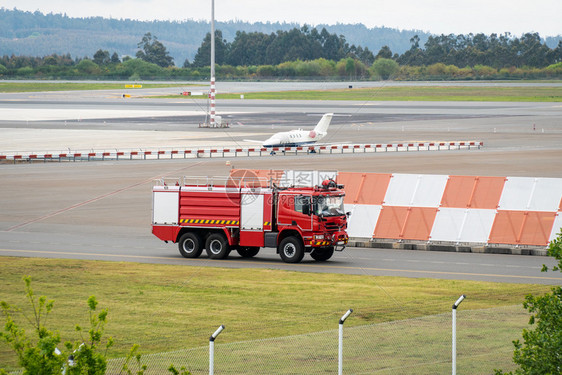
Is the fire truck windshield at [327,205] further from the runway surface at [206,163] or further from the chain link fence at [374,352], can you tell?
the chain link fence at [374,352]

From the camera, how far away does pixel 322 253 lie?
32.4m

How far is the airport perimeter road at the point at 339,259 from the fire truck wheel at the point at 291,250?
31cm

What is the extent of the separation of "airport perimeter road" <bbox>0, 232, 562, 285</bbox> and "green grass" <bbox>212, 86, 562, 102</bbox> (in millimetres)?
131485

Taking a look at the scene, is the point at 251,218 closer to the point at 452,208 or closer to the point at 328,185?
the point at 328,185

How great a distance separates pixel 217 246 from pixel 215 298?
804 cm

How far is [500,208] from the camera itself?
35.2 m

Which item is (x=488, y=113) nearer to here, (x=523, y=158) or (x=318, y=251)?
(x=523, y=158)

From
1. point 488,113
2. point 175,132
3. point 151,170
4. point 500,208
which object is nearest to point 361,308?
point 500,208

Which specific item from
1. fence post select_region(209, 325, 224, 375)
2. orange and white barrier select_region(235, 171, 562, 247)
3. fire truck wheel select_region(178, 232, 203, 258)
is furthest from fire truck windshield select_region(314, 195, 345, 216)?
fence post select_region(209, 325, 224, 375)

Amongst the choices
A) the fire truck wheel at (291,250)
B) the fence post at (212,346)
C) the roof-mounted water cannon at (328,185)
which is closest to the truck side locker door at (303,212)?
the fire truck wheel at (291,250)

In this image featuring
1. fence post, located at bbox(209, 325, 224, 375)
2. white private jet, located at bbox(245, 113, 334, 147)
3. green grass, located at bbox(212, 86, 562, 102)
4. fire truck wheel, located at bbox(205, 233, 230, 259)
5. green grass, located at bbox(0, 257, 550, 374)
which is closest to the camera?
fence post, located at bbox(209, 325, 224, 375)

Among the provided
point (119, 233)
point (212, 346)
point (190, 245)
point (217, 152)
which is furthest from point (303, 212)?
point (217, 152)

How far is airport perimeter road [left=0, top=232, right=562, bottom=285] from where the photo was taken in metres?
29.4

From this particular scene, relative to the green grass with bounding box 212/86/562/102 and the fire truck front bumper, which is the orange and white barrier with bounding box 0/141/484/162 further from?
the green grass with bounding box 212/86/562/102
